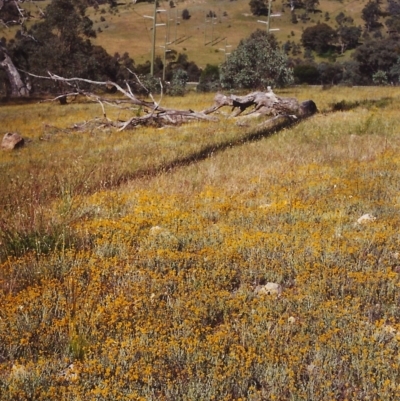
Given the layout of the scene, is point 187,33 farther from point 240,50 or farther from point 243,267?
point 243,267

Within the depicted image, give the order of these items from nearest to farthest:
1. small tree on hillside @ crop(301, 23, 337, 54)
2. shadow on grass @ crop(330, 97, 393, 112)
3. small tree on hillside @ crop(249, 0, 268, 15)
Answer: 1. shadow on grass @ crop(330, 97, 393, 112)
2. small tree on hillside @ crop(301, 23, 337, 54)
3. small tree on hillside @ crop(249, 0, 268, 15)

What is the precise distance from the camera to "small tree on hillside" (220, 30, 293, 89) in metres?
25.8

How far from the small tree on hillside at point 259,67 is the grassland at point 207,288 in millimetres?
18352

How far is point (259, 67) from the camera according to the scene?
2603 cm

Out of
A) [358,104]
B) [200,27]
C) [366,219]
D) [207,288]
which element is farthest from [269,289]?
[200,27]

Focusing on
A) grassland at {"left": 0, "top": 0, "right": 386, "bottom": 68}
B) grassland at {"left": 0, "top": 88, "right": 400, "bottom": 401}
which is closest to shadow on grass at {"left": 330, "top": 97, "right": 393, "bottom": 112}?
grassland at {"left": 0, "top": 88, "right": 400, "bottom": 401}

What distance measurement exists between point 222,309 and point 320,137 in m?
8.92

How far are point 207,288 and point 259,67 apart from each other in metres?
23.6

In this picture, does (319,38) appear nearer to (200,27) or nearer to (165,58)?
(200,27)

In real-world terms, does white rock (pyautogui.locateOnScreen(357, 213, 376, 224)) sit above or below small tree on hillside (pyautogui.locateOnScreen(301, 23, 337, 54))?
above

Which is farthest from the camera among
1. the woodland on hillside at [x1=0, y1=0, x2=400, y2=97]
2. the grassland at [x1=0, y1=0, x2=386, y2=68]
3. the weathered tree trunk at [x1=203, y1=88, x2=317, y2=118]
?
the grassland at [x1=0, y1=0, x2=386, y2=68]

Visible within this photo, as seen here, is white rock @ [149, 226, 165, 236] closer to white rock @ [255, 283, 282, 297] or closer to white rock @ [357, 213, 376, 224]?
white rock @ [255, 283, 282, 297]

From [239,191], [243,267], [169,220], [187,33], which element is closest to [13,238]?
[169,220]

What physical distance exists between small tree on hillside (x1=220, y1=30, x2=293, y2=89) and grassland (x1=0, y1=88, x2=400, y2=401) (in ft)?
60.2
